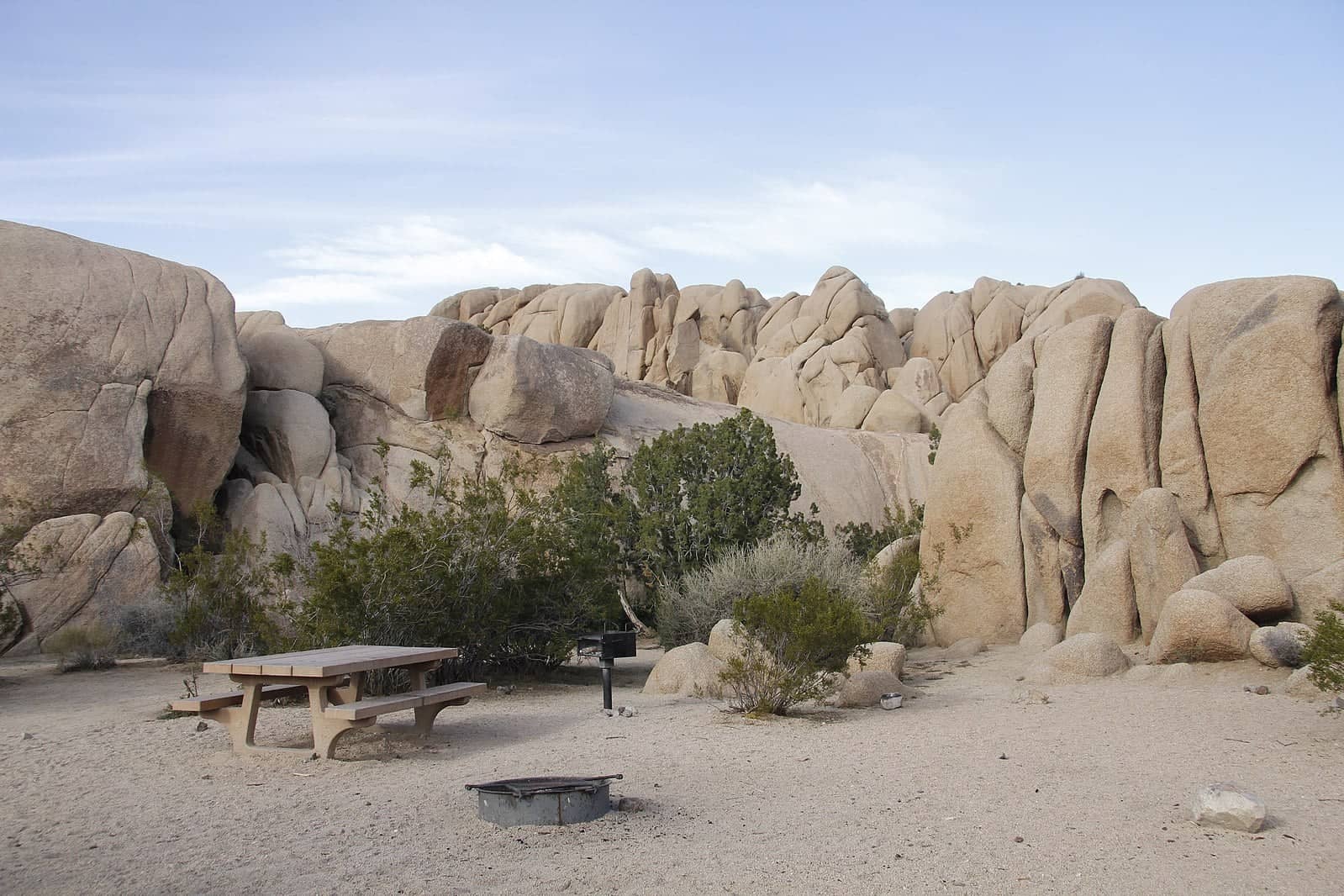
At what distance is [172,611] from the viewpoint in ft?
50.2

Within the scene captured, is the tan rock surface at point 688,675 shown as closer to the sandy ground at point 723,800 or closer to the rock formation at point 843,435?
the sandy ground at point 723,800

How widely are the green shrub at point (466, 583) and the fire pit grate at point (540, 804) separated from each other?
500 cm

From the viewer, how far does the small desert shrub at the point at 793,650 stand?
9406 millimetres

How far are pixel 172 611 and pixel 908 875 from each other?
13369mm

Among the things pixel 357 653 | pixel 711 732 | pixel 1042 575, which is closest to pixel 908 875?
pixel 711 732

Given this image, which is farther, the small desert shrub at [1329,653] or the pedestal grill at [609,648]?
the pedestal grill at [609,648]

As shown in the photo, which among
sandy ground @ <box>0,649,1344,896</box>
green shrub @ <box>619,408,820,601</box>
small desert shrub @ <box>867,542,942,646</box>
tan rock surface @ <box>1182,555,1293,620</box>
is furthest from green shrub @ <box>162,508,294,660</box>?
tan rock surface @ <box>1182,555,1293,620</box>

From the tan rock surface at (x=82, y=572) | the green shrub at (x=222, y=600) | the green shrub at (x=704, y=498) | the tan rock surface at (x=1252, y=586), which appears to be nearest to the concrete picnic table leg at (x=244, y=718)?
the green shrub at (x=222, y=600)

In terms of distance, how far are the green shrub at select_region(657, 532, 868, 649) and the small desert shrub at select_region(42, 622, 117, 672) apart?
7.55 meters

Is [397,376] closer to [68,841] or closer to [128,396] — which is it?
[128,396]

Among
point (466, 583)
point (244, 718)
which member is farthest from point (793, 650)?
point (244, 718)

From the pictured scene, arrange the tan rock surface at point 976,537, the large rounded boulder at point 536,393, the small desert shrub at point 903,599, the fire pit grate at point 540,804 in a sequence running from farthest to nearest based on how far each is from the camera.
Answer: the large rounded boulder at point 536,393, the small desert shrub at point 903,599, the tan rock surface at point 976,537, the fire pit grate at point 540,804

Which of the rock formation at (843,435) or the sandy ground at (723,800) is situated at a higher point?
the rock formation at (843,435)

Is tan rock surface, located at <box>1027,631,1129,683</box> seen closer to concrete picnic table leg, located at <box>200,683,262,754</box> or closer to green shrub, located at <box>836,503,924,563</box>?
concrete picnic table leg, located at <box>200,683,262,754</box>
